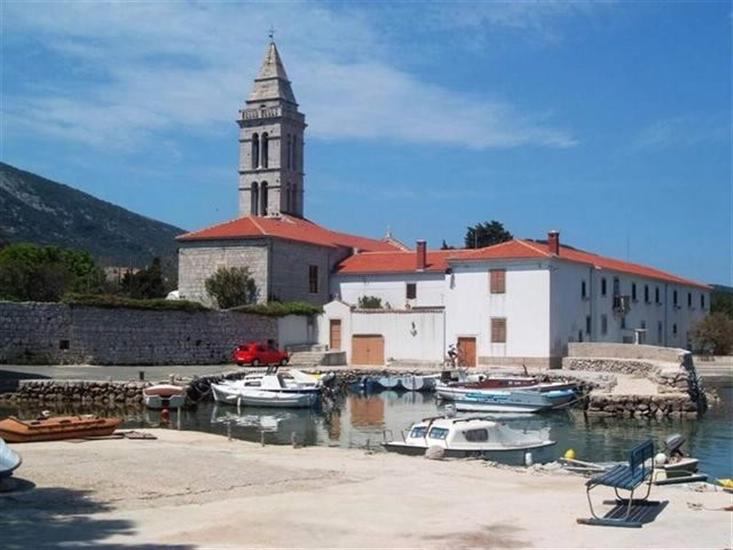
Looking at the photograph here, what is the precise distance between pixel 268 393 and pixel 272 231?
22.8 metres

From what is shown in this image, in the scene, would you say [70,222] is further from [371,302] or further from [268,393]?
[268,393]

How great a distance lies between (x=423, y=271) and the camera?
61.1 meters

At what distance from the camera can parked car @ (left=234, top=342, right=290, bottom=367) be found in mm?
51094

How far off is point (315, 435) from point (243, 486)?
15.1 meters

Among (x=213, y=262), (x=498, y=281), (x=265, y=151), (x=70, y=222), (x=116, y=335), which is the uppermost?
(x=70, y=222)

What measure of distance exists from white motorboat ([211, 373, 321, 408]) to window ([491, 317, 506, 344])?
50.6 ft

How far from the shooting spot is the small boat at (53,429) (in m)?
21.0

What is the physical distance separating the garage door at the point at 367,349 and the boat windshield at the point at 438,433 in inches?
1268

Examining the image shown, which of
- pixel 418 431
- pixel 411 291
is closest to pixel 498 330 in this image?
pixel 411 291

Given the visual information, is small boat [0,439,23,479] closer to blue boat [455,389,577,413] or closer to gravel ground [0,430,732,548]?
gravel ground [0,430,732,548]

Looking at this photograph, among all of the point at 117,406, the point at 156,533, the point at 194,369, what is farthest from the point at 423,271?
the point at 156,533

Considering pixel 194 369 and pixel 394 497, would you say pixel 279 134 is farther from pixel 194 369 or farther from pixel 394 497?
pixel 394 497

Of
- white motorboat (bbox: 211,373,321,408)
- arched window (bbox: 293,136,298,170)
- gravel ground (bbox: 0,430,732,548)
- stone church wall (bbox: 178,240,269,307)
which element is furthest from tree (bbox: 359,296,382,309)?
gravel ground (bbox: 0,430,732,548)

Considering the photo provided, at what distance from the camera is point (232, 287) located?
190ft
